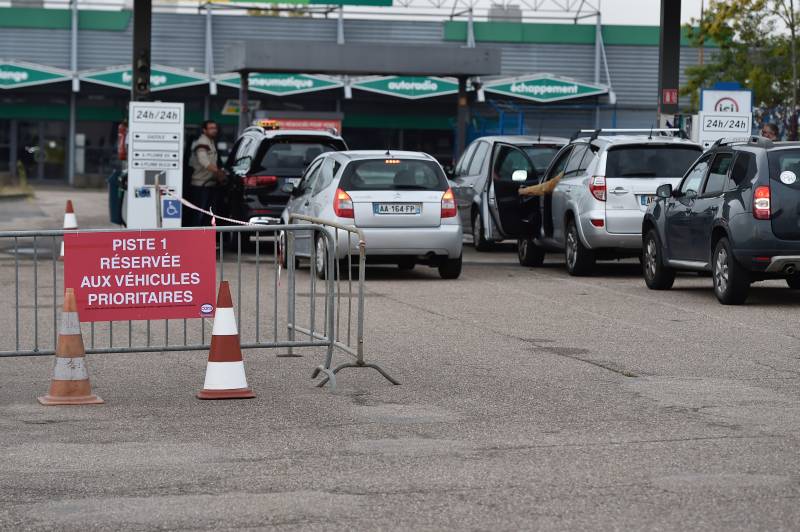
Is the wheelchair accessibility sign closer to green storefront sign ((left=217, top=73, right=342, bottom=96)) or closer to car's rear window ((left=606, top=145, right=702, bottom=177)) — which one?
car's rear window ((left=606, top=145, right=702, bottom=177))

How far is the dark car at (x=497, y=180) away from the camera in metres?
21.2

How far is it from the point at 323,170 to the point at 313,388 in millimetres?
9511

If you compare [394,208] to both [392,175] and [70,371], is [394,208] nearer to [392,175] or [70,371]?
[392,175]

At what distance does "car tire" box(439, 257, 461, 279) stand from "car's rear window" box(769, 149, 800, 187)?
15.3 ft

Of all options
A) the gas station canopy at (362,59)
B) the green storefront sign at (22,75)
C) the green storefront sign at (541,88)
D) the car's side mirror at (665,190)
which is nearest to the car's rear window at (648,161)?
the car's side mirror at (665,190)

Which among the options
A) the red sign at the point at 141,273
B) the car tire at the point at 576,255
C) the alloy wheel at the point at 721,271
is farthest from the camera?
the car tire at the point at 576,255

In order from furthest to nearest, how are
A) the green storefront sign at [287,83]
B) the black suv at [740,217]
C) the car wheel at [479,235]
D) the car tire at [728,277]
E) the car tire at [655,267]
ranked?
the green storefront sign at [287,83]
the car wheel at [479,235]
the car tire at [655,267]
the car tire at [728,277]
the black suv at [740,217]

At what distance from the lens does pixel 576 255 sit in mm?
18953

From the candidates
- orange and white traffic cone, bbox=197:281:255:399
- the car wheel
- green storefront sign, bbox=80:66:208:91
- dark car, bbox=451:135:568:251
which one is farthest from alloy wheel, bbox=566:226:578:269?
green storefront sign, bbox=80:66:208:91

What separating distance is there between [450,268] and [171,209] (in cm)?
614

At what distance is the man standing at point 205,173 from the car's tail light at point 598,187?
22.3ft

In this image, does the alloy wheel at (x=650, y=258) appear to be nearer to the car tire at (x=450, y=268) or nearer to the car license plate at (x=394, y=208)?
the car tire at (x=450, y=268)

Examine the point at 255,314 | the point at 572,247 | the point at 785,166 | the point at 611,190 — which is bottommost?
the point at 255,314

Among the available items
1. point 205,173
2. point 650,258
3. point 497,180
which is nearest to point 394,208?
point 650,258
